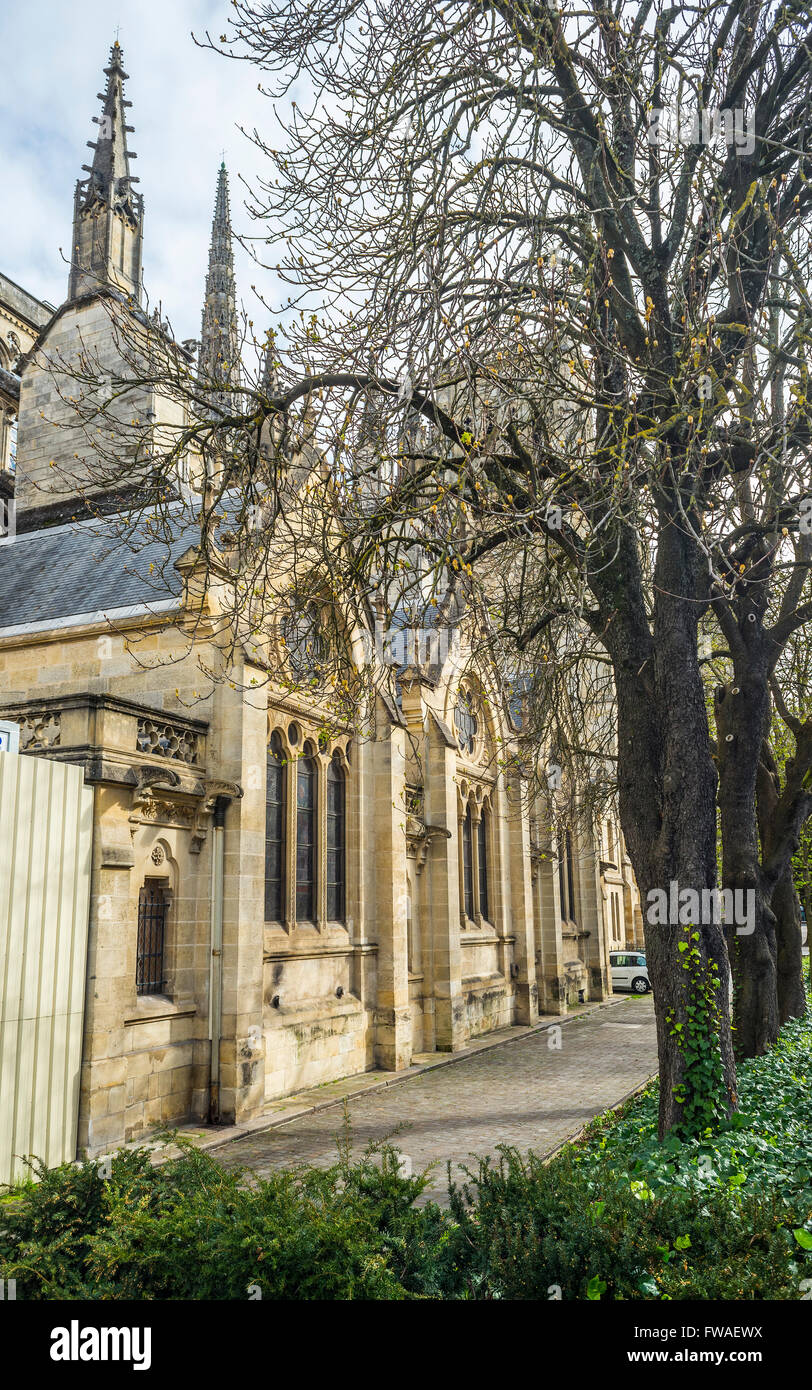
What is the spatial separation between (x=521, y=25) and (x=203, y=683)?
794 centimetres

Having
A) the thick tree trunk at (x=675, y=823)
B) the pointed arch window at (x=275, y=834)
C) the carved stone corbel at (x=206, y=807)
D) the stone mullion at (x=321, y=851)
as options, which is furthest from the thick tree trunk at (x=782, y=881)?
the carved stone corbel at (x=206, y=807)

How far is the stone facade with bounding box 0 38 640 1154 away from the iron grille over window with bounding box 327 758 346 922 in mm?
42

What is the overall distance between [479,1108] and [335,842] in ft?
16.0

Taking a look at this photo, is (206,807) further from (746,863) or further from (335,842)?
(746,863)

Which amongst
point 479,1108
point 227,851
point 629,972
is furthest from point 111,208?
point 629,972

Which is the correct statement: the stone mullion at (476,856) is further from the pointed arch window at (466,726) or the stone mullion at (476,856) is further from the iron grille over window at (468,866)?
the pointed arch window at (466,726)

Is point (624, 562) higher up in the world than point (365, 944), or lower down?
higher up

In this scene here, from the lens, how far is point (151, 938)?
1118 centimetres

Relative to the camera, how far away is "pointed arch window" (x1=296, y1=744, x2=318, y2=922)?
571 inches

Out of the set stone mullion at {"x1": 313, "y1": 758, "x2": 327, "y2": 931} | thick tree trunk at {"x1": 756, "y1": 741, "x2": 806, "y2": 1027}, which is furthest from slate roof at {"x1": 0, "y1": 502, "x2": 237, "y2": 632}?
thick tree trunk at {"x1": 756, "y1": 741, "x2": 806, "y2": 1027}

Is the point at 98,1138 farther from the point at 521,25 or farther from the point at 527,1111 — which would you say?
the point at 521,25
